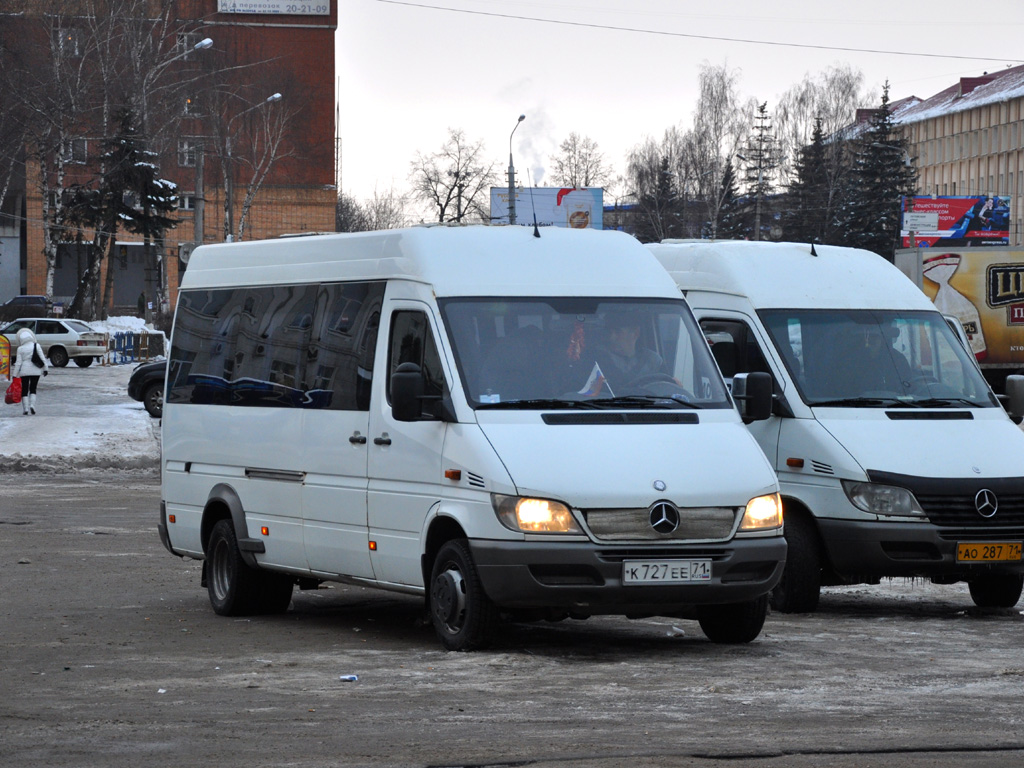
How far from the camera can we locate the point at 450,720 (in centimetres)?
693

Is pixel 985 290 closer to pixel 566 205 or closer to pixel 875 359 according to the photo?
pixel 875 359

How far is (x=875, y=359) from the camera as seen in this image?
1155 centimetres

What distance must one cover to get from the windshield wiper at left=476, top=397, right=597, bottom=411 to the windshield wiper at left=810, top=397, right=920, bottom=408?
2.66 meters

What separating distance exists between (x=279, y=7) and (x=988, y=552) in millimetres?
86615

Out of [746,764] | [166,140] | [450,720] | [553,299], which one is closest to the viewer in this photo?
[746,764]

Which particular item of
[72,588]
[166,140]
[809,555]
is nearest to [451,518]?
[809,555]

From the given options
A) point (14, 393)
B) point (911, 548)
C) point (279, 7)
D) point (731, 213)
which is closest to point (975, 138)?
point (731, 213)

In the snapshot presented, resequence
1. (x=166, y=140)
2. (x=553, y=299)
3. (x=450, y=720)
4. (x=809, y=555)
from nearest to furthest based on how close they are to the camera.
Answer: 1. (x=450, y=720)
2. (x=553, y=299)
3. (x=809, y=555)
4. (x=166, y=140)

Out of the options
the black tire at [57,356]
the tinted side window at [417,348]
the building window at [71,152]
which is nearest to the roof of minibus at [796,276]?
the tinted side window at [417,348]

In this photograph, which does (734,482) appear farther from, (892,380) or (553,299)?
(892,380)

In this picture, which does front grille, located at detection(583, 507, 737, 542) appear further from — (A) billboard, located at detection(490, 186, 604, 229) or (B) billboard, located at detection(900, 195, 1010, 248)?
(B) billboard, located at detection(900, 195, 1010, 248)

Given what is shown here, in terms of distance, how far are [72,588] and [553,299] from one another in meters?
4.99

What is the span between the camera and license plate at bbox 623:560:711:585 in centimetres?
855

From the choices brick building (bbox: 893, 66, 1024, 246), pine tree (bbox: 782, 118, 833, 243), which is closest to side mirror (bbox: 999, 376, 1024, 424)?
pine tree (bbox: 782, 118, 833, 243)
